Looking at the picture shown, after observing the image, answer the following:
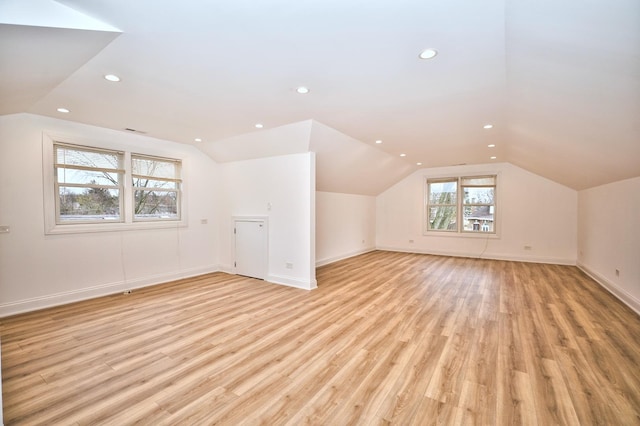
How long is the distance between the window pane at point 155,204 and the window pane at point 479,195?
24.6 ft

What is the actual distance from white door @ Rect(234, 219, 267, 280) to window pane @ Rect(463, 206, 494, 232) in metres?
5.85

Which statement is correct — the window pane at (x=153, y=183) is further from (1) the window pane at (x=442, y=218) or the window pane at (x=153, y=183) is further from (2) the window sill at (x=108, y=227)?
(1) the window pane at (x=442, y=218)

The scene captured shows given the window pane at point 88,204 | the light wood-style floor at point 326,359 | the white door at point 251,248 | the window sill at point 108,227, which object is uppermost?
the window pane at point 88,204

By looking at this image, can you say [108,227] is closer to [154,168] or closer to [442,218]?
[154,168]

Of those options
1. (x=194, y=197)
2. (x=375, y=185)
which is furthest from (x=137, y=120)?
(x=375, y=185)

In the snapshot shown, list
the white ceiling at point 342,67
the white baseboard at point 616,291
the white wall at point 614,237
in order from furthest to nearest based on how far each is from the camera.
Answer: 1. the white wall at point 614,237
2. the white baseboard at point 616,291
3. the white ceiling at point 342,67

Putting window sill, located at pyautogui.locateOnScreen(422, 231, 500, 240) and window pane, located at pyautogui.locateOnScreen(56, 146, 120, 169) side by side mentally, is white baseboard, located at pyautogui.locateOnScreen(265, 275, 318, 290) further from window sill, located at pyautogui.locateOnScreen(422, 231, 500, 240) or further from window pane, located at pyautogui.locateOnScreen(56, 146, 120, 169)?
window sill, located at pyautogui.locateOnScreen(422, 231, 500, 240)

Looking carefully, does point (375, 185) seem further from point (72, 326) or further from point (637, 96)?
point (72, 326)

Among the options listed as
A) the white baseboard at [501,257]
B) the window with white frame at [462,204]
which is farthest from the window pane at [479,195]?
the white baseboard at [501,257]

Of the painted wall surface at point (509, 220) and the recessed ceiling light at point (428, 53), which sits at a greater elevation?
the recessed ceiling light at point (428, 53)

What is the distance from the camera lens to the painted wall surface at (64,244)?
3.47 m

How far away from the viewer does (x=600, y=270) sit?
4938 millimetres

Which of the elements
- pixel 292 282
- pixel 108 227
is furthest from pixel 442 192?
pixel 108 227

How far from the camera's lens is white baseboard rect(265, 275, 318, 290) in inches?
181
